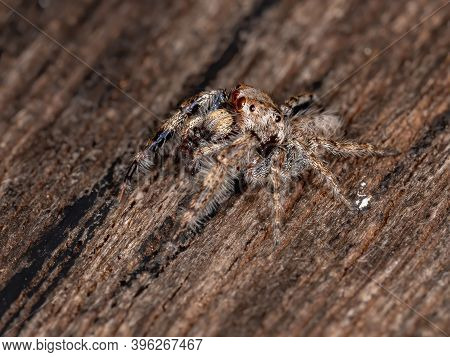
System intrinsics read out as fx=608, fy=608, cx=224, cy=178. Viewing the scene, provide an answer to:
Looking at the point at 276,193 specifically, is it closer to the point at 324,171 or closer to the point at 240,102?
the point at 324,171

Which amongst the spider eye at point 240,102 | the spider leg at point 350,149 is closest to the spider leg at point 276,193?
the spider leg at point 350,149

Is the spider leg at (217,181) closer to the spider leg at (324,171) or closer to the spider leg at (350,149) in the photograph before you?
the spider leg at (324,171)

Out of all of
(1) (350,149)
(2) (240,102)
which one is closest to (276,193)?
(1) (350,149)

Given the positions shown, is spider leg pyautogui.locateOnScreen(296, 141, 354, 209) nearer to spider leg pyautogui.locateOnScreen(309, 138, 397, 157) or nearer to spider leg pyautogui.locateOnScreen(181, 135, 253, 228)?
spider leg pyautogui.locateOnScreen(309, 138, 397, 157)

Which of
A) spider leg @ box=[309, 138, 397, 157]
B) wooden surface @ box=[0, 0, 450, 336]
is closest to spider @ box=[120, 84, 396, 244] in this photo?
spider leg @ box=[309, 138, 397, 157]

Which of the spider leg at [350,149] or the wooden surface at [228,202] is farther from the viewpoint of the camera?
the spider leg at [350,149]
